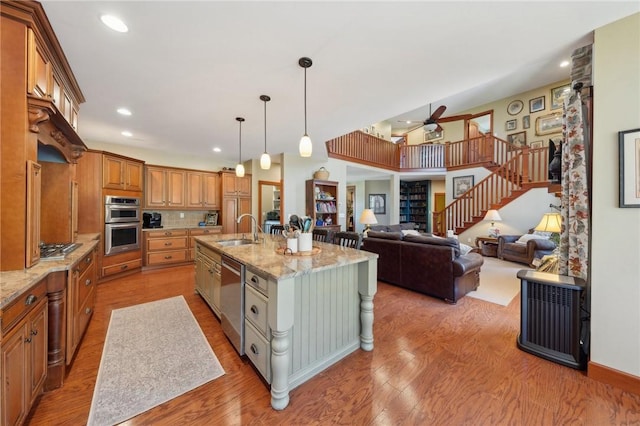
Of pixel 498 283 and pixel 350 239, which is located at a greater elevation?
pixel 350 239

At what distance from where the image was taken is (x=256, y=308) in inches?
71.1

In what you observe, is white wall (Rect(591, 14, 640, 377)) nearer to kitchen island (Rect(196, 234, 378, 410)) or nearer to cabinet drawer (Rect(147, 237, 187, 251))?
kitchen island (Rect(196, 234, 378, 410))

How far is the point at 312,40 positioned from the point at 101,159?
14.1ft

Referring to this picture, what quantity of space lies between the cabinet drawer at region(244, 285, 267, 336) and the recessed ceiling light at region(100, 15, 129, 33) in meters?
2.13

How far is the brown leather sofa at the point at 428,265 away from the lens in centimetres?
327

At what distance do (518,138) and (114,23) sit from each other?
9.78 metres

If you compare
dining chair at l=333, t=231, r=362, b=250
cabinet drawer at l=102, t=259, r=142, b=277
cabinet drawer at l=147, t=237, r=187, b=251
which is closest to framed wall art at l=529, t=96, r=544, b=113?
dining chair at l=333, t=231, r=362, b=250

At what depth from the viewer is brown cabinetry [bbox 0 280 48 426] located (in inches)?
45.9

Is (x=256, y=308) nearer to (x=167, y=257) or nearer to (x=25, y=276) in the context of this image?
(x=25, y=276)

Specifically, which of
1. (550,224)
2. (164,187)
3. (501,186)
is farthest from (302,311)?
(501,186)

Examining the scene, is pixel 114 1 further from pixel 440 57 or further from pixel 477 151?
pixel 477 151

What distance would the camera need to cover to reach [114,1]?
152 cm

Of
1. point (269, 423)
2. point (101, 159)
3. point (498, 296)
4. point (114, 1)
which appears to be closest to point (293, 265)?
point (269, 423)

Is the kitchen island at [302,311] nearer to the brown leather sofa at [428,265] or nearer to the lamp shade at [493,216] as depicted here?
the brown leather sofa at [428,265]
